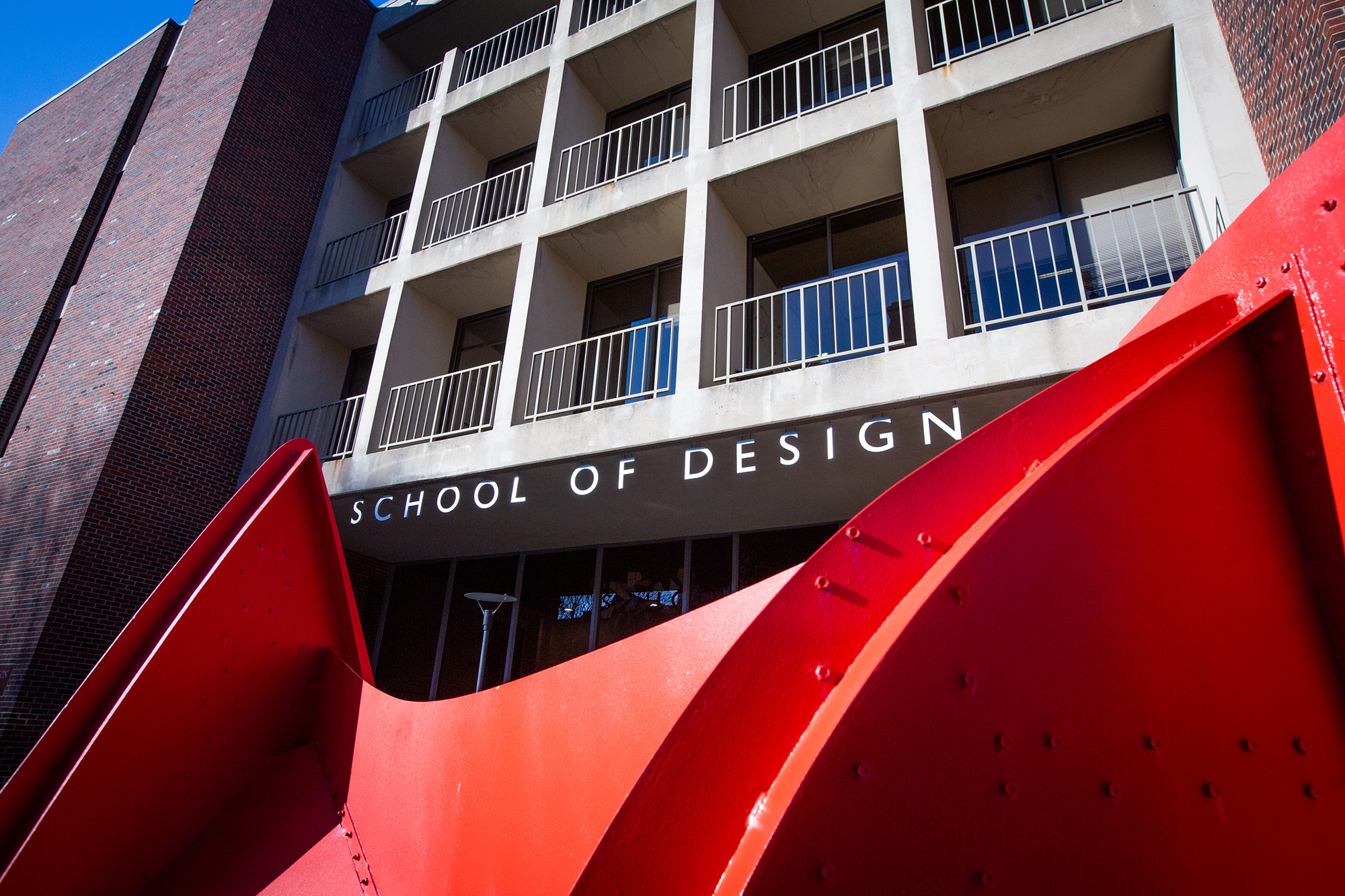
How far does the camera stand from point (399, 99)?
1442 cm

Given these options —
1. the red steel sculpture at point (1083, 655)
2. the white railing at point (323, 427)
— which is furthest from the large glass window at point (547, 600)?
the red steel sculpture at point (1083, 655)

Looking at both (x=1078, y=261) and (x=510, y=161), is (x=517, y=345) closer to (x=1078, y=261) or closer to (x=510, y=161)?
(x=510, y=161)

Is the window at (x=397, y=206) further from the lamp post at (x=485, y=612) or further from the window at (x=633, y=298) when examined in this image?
the lamp post at (x=485, y=612)

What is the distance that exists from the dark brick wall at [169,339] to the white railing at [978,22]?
439 inches

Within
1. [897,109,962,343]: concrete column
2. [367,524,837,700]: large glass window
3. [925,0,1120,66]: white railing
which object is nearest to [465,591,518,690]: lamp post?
[367,524,837,700]: large glass window

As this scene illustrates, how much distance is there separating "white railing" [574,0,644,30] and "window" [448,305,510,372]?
496 centimetres

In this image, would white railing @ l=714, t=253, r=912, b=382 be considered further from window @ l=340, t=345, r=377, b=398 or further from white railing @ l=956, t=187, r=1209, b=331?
window @ l=340, t=345, r=377, b=398

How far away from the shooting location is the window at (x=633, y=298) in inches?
422

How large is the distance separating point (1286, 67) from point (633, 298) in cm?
772

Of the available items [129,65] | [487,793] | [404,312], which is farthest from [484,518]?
[129,65]

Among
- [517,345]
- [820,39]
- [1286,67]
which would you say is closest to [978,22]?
[820,39]

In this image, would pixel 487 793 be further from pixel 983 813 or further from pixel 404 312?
pixel 404 312

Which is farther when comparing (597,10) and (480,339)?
(480,339)

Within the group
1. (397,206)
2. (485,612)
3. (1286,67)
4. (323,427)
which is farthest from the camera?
(397,206)
